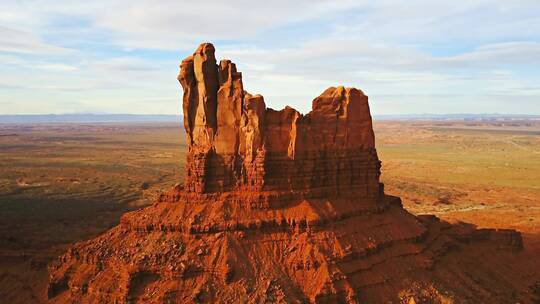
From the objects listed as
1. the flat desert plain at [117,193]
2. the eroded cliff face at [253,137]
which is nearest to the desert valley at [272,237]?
the eroded cliff face at [253,137]

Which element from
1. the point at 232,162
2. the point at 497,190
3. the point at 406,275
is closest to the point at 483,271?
the point at 406,275

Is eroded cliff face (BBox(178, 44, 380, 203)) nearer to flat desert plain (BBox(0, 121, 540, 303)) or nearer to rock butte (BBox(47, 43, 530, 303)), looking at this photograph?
rock butte (BBox(47, 43, 530, 303))

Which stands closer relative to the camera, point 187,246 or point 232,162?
point 187,246

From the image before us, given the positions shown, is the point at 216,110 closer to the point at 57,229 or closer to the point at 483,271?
the point at 483,271

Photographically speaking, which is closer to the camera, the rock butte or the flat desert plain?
the rock butte

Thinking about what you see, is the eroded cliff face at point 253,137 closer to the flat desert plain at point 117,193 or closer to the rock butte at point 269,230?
the rock butte at point 269,230

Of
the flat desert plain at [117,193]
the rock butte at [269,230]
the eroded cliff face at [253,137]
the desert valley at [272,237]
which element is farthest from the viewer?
the flat desert plain at [117,193]

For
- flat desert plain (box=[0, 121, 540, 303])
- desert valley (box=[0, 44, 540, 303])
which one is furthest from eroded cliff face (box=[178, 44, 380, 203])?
flat desert plain (box=[0, 121, 540, 303])
